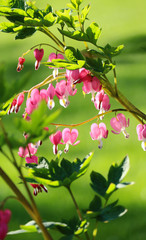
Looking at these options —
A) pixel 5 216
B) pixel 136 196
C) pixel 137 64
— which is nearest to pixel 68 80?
pixel 5 216

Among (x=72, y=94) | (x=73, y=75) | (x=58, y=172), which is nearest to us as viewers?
(x=58, y=172)

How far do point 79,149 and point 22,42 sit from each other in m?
2.30

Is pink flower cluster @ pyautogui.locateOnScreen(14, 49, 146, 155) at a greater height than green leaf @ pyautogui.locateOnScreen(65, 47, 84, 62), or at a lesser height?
lesser

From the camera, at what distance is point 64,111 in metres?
3.51

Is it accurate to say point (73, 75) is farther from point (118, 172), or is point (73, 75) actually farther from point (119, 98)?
point (118, 172)

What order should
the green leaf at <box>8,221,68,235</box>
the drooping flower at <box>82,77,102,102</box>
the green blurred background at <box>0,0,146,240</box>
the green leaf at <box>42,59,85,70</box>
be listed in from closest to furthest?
the green leaf at <box>8,221,68,235</box>
the green leaf at <box>42,59,85,70</box>
the drooping flower at <box>82,77,102,102</box>
the green blurred background at <box>0,0,146,240</box>

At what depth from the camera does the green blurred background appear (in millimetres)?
2281

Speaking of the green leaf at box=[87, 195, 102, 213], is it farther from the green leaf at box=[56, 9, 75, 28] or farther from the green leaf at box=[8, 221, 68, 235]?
the green leaf at box=[56, 9, 75, 28]

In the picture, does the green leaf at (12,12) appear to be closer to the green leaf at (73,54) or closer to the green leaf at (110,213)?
the green leaf at (73,54)

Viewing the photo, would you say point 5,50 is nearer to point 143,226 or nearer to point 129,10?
point 129,10

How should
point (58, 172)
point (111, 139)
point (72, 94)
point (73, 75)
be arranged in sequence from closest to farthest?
1. point (58, 172)
2. point (73, 75)
3. point (72, 94)
4. point (111, 139)

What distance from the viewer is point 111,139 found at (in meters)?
3.12

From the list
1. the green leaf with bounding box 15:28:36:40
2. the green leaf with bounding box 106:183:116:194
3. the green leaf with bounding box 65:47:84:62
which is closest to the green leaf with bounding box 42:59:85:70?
the green leaf with bounding box 65:47:84:62

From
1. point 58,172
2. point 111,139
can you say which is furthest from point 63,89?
point 111,139
